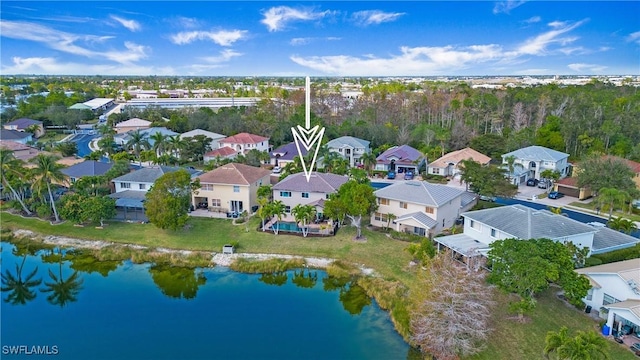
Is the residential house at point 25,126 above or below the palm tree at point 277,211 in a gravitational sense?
above

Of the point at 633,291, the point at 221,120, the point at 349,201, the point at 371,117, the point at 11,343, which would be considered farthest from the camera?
the point at 371,117

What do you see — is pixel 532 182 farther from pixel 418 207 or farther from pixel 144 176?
pixel 144 176

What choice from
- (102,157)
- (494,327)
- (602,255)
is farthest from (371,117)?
(494,327)

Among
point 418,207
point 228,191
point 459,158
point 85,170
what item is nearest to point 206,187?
point 228,191

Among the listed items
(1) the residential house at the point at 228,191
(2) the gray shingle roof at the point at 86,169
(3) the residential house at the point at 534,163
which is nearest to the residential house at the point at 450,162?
(3) the residential house at the point at 534,163

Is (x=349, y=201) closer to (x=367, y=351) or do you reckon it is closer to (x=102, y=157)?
(x=367, y=351)

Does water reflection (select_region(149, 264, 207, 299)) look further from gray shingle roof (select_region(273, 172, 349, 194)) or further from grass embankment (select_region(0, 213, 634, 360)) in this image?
gray shingle roof (select_region(273, 172, 349, 194))

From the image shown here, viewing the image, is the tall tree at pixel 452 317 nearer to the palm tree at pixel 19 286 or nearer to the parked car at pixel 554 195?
the palm tree at pixel 19 286
